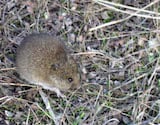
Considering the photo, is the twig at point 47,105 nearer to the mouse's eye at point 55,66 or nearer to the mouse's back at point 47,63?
the mouse's back at point 47,63

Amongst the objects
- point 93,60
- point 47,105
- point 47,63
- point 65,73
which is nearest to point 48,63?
point 47,63

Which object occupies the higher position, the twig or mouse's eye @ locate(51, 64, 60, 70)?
mouse's eye @ locate(51, 64, 60, 70)

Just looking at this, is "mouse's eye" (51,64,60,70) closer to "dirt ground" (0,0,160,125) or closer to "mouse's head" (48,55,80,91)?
"mouse's head" (48,55,80,91)

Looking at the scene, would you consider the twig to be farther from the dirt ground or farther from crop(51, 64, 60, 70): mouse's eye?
crop(51, 64, 60, 70): mouse's eye

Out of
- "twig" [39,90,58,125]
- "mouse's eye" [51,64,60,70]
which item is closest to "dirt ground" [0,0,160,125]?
"twig" [39,90,58,125]

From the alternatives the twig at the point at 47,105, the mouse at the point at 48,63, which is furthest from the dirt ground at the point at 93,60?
the mouse at the point at 48,63
